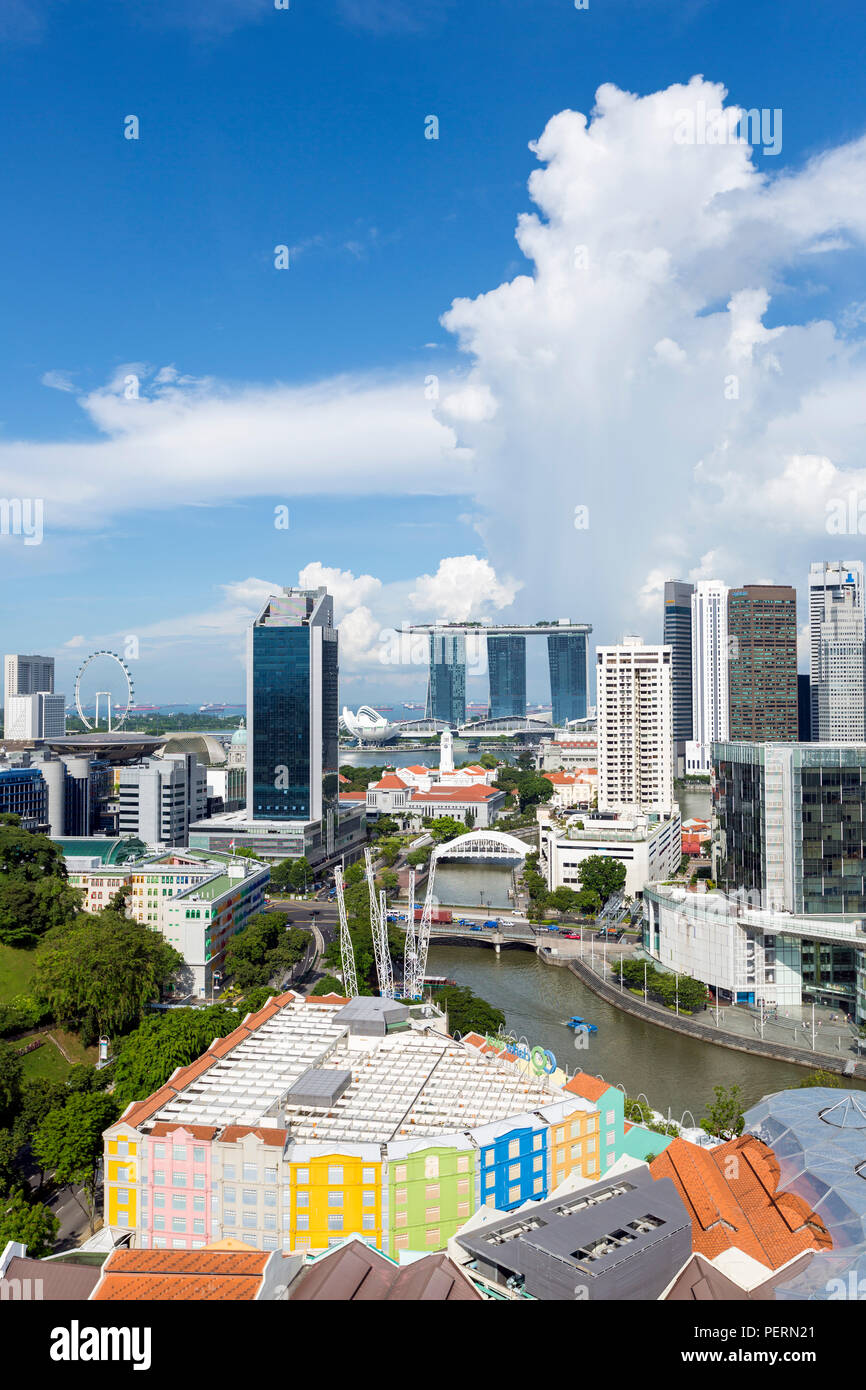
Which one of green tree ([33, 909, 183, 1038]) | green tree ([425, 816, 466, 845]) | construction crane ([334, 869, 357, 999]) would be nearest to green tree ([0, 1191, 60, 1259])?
green tree ([33, 909, 183, 1038])

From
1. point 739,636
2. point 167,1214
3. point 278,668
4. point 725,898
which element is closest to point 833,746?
point 725,898

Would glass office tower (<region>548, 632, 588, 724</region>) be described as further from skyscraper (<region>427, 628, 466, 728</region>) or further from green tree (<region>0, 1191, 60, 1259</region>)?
green tree (<region>0, 1191, 60, 1259</region>)

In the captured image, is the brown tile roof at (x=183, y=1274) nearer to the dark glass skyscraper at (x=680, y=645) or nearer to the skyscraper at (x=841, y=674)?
the skyscraper at (x=841, y=674)

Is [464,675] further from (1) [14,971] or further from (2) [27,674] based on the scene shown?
(1) [14,971]

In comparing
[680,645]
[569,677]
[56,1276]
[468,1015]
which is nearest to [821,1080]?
[468,1015]

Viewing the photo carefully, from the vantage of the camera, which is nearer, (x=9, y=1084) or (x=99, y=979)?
(x=9, y=1084)

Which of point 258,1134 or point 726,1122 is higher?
point 258,1134
